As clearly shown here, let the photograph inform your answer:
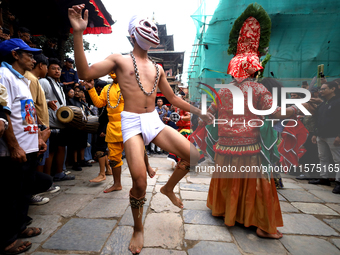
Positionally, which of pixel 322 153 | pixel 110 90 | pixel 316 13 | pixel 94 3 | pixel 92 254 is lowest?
pixel 92 254

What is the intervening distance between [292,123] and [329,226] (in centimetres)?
252

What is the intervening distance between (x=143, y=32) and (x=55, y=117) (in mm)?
2479

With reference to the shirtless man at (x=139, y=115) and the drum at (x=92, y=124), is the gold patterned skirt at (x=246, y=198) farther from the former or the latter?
the drum at (x=92, y=124)

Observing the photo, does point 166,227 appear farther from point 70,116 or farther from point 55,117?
point 55,117

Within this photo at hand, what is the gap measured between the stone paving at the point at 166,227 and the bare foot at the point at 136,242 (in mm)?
55

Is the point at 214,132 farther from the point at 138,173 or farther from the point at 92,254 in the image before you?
the point at 92,254

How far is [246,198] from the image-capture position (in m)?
2.31

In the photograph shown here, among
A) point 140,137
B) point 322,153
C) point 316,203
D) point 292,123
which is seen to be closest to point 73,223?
point 140,137

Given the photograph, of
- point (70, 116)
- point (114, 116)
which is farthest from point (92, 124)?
point (114, 116)

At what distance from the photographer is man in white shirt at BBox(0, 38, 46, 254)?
177 centimetres

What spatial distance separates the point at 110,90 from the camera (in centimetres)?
345

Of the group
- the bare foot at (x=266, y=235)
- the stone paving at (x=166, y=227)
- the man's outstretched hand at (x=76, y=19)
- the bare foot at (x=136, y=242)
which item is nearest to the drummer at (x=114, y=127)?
the stone paving at (x=166, y=227)

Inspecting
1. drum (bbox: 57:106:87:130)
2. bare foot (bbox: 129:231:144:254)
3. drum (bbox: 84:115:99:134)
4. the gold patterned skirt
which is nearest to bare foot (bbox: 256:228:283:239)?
the gold patterned skirt

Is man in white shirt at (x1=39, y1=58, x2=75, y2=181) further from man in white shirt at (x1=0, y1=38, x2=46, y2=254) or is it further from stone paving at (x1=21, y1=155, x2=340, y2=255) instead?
man in white shirt at (x1=0, y1=38, x2=46, y2=254)
